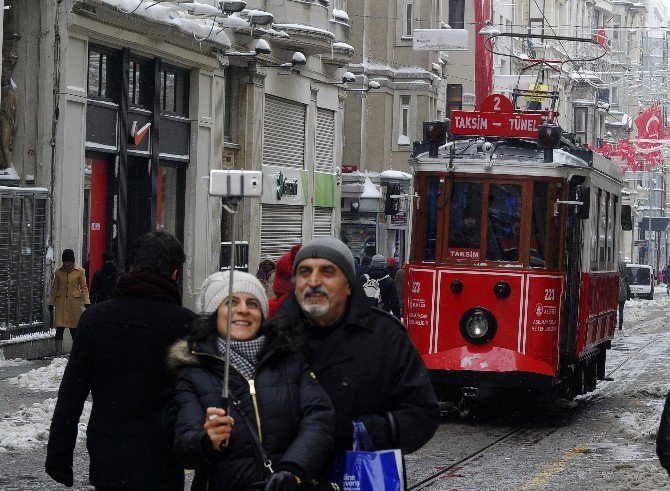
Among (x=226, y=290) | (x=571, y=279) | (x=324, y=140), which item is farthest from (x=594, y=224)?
(x=324, y=140)

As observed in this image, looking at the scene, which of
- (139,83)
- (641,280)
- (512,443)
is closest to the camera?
(512,443)


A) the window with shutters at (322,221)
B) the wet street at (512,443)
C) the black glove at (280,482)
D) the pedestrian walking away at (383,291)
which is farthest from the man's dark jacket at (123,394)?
the window with shutters at (322,221)

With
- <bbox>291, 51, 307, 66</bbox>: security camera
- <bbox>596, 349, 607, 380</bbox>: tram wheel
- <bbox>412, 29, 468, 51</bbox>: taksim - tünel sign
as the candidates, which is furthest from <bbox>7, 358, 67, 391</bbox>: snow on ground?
<bbox>412, 29, 468, 51</bbox>: taksim - tünel sign

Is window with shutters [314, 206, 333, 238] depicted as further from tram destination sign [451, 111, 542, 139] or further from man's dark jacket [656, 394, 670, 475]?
man's dark jacket [656, 394, 670, 475]

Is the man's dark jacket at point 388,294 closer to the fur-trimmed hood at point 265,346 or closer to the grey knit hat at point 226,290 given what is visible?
the grey knit hat at point 226,290

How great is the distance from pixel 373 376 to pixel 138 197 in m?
21.7

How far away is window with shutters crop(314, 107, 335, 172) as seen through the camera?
122 ft

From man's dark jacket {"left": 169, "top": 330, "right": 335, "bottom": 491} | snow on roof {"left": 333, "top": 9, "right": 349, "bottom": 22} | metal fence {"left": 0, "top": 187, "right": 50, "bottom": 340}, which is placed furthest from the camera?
snow on roof {"left": 333, "top": 9, "right": 349, "bottom": 22}

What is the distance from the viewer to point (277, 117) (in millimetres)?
34000

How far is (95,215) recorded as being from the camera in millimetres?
24906

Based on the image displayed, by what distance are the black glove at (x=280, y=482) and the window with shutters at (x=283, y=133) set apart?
28.1 m

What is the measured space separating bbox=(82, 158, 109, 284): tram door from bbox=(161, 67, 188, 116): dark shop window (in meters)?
3.11

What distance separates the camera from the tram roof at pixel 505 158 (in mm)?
15836

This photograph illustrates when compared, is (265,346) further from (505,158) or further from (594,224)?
(594,224)
